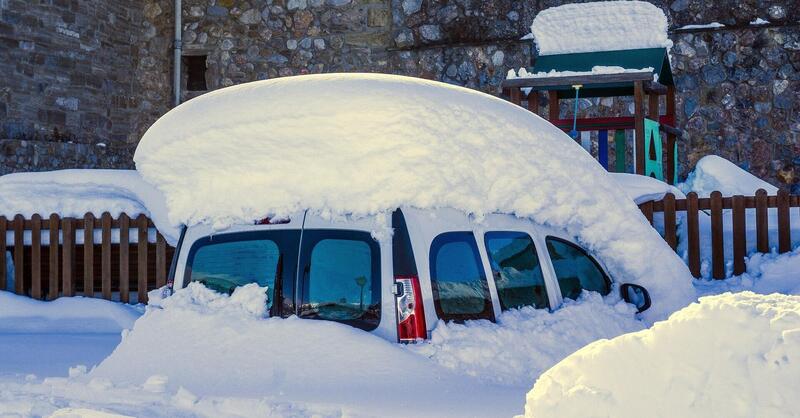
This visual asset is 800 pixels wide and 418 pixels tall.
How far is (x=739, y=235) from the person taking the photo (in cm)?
1150

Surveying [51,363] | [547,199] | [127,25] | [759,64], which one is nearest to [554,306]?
[547,199]

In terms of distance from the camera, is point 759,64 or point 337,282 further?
point 759,64

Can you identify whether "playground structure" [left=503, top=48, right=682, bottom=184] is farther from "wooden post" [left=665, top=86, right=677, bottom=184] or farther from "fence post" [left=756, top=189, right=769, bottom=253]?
"fence post" [left=756, top=189, right=769, bottom=253]

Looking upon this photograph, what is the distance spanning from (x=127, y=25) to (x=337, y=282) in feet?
46.1

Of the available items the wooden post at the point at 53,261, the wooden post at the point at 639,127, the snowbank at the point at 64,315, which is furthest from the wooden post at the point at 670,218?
the wooden post at the point at 53,261

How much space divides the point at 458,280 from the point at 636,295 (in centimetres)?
213

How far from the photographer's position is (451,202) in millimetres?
6535

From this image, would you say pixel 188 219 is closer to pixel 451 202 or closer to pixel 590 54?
pixel 451 202

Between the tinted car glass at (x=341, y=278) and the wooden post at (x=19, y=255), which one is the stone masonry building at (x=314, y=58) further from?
the tinted car glass at (x=341, y=278)

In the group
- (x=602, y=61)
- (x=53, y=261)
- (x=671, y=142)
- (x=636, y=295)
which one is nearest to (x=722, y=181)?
(x=602, y=61)

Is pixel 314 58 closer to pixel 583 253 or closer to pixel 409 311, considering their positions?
pixel 583 253

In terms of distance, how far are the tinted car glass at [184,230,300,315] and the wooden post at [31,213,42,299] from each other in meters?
6.45

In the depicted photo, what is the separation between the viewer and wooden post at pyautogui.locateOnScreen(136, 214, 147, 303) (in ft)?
40.6

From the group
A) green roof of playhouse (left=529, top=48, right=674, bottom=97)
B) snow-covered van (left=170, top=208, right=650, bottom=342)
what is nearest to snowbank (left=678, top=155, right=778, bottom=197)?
green roof of playhouse (left=529, top=48, right=674, bottom=97)
